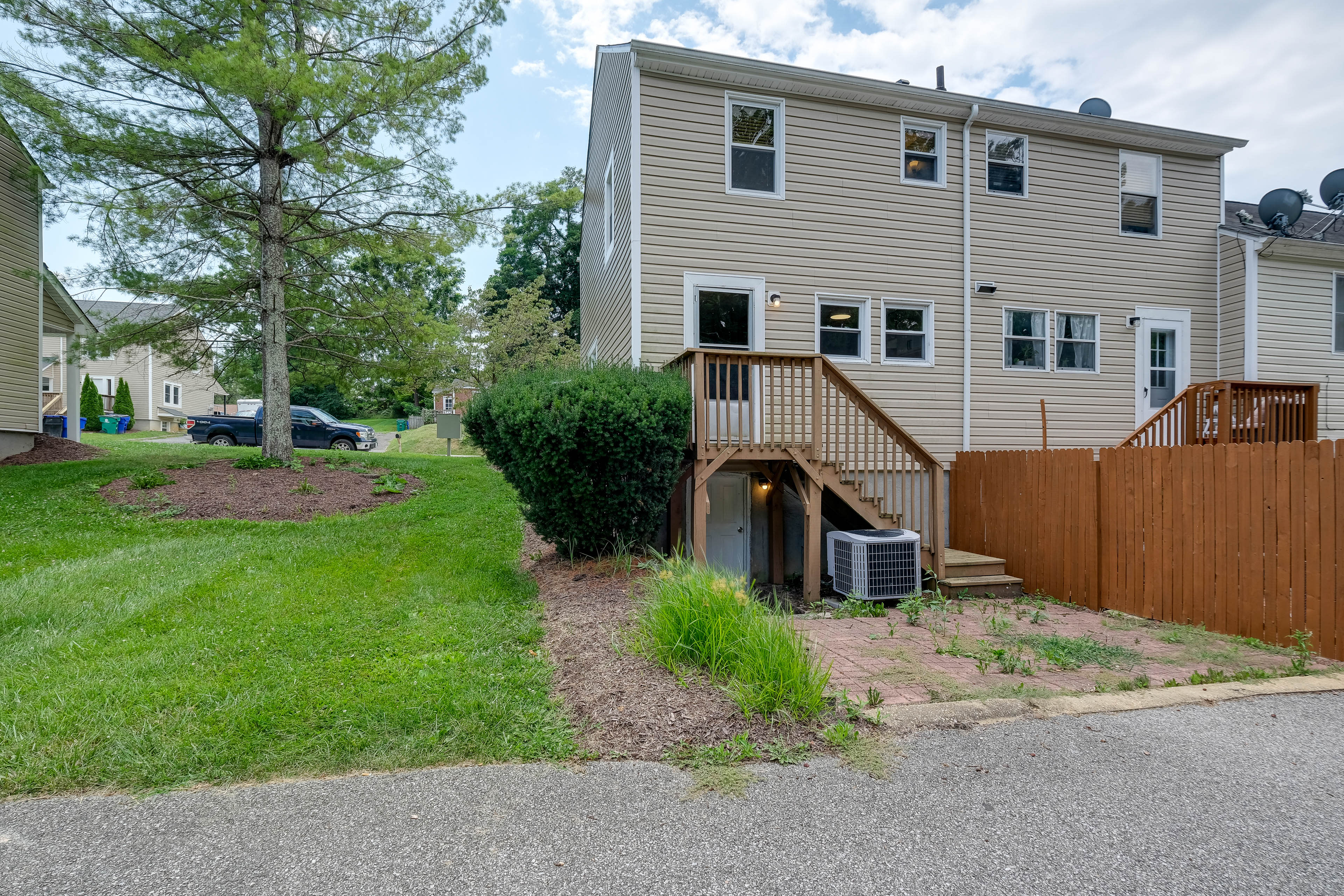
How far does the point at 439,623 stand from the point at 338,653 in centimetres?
80

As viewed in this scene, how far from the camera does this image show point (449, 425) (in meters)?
16.6

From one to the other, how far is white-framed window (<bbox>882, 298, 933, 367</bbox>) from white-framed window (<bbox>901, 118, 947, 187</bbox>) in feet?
5.85

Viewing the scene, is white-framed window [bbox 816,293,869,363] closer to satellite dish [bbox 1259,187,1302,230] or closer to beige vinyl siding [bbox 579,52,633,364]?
beige vinyl siding [bbox 579,52,633,364]

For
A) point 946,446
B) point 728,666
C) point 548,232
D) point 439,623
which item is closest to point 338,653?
point 439,623

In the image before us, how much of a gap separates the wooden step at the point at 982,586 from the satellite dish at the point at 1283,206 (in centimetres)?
821

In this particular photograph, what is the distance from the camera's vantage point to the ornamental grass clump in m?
3.54

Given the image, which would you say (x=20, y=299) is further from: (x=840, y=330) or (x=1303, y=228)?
(x=1303, y=228)

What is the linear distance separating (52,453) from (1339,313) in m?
22.8

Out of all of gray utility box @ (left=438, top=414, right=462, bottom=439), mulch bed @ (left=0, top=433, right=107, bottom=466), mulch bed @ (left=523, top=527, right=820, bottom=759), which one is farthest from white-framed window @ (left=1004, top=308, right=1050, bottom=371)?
mulch bed @ (left=0, top=433, right=107, bottom=466)

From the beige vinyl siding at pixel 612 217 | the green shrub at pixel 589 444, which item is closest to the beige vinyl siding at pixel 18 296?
the beige vinyl siding at pixel 612 217

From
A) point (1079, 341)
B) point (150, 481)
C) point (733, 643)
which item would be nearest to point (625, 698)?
point (733, 643)

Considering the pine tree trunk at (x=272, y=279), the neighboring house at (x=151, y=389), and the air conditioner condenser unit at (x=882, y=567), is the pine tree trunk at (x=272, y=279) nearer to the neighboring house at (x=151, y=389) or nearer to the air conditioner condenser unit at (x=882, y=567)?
the air conditioner condenser unit at (x=882, y=567)

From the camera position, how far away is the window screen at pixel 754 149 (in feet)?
29.7

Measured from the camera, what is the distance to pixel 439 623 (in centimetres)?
504
